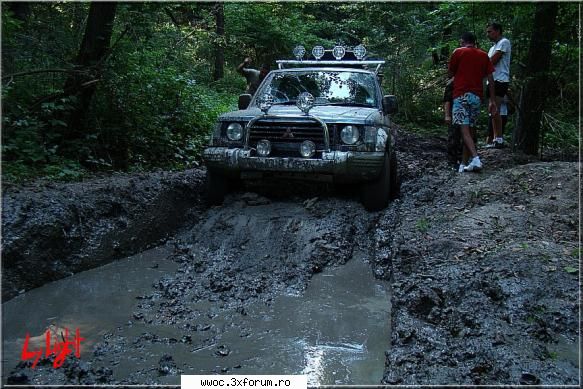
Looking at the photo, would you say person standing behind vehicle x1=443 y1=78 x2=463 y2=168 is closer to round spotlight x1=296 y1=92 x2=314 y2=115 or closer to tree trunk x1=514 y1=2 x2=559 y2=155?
tree trunk x1=514 y1=2 x2=559 y2=155

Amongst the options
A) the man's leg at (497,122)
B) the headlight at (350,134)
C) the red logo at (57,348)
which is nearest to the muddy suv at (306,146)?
the headlight at (350,134)

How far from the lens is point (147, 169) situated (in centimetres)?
742

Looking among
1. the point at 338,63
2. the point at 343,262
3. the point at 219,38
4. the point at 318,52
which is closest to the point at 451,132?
the point at 338,63

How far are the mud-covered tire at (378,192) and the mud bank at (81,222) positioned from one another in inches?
80.8

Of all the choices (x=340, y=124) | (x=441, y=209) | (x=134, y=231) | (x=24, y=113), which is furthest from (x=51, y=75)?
(x=441, y=209)

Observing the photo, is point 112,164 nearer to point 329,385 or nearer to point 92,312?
point 92,312

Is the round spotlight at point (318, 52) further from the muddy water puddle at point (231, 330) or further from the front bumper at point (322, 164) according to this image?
the muddy water puddle at point (231, 330)

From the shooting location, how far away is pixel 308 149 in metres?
5.44

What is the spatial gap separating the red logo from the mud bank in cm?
90

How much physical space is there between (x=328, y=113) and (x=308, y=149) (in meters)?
0.50

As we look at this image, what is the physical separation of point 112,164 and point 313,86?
297 cm

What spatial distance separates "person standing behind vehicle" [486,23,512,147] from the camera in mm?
7293

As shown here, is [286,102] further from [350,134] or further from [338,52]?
[338,52]

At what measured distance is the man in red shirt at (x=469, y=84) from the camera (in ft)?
20.9
